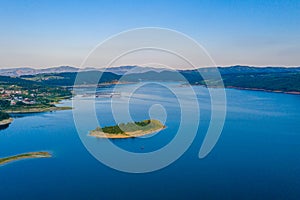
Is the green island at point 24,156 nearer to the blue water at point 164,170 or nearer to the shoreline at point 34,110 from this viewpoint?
the blue water at point 164,170

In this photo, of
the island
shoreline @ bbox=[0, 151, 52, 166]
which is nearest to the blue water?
shoreline @ bbox=[0, 151, 52, 166]

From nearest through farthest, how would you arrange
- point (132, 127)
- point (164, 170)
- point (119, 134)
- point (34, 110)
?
point (164, 170), point (119, 134), point (132, 127), point (34, 110)

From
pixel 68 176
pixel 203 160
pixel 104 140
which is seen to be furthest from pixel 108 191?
pixel 104 140

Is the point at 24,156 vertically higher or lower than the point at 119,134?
lower

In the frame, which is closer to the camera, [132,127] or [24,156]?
[24,156]

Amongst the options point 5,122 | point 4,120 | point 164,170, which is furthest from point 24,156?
point 4,120

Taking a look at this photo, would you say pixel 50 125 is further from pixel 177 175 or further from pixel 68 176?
pixel 177 175

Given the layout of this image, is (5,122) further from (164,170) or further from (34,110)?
(164,170)

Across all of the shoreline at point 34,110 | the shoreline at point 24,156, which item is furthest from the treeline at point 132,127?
the shoreline at point 34,110

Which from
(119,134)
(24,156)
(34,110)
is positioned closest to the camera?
(24,156)
